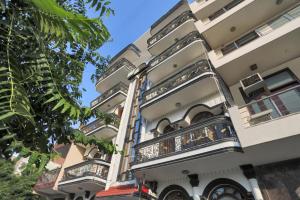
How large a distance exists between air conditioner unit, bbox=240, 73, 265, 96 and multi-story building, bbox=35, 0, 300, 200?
0.04 meters

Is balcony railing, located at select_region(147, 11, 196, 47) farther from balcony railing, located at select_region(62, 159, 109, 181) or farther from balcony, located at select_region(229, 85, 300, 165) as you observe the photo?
balcony railing, located at select_region(62, 159, 109, 181)

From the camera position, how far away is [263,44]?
7.82 meters

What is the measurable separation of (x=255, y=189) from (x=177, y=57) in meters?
8.63

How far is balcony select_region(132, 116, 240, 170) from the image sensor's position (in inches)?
253

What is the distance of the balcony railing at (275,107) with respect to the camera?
5.87 m

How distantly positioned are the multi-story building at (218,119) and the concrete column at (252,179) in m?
0.03

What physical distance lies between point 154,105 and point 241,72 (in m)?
4.84

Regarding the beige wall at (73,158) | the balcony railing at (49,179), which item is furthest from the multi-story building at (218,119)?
the balcony railing at (49,179)

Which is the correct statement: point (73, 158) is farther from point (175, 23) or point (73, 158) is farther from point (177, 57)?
point (175, 23)

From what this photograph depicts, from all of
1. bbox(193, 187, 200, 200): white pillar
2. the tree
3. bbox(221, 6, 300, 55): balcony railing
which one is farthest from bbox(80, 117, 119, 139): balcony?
the tree

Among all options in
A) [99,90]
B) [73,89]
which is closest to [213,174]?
[73,89]

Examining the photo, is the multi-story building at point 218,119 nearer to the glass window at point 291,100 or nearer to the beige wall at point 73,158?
the glass window at point 291,100

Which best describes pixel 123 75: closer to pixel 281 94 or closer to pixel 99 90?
pixel 99 90

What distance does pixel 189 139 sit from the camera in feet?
25.2
